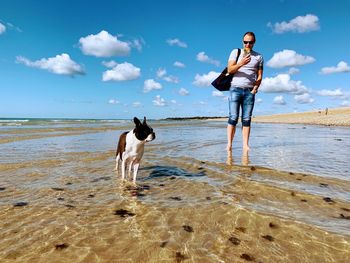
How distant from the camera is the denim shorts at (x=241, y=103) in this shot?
8719 millimetres

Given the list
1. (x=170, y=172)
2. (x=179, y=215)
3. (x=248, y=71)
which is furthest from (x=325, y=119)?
(x=179, y=215)

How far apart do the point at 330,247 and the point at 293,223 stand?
58 cm

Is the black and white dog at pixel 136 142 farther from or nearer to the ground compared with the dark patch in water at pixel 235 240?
farther from the ground

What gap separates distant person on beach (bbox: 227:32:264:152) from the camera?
8344mm

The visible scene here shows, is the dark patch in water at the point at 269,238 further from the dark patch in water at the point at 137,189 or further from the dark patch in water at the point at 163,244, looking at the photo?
the dark patch in water at the point at 137,189

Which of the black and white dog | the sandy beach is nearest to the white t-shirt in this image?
the black and white dog

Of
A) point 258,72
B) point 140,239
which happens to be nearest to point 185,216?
point 140,239

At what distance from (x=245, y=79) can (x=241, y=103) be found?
30.5 inches

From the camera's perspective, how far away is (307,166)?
7039mm

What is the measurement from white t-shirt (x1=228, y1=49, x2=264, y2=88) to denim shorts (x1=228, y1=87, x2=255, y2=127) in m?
0.19

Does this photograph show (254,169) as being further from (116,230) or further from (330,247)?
(116,230)

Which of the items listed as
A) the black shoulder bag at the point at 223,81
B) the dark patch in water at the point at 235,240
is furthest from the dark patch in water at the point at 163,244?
the black shoulder bag at the point at 223,81

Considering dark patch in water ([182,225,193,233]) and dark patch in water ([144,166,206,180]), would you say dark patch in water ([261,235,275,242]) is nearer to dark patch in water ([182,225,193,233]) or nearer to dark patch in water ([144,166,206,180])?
dark patch in water ([182,225,193,233])

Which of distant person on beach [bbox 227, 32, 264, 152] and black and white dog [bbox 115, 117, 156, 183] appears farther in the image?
distant person on beach [bbox 227, 32, 264, 152]
